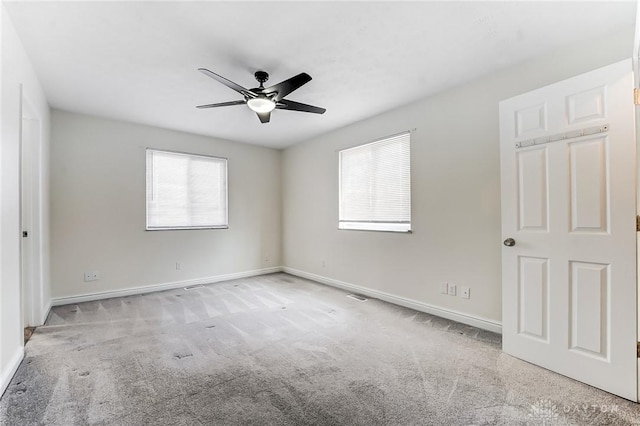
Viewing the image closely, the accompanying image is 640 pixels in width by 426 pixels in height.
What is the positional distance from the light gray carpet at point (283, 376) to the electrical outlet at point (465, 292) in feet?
1.10

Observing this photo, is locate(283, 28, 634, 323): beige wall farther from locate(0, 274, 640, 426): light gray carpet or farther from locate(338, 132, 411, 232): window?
locate(0, 274, 640, 426): light gray carpet

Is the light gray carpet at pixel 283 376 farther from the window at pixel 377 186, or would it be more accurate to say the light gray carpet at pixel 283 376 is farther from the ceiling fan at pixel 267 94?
the ceiling fan at pixel 267 94

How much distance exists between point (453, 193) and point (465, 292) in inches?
41.7

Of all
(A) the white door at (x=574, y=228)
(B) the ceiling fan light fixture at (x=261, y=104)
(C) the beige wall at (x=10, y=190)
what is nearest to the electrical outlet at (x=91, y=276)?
(C) the beige wall at (x=10, y=190)

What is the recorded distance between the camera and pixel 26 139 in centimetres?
303

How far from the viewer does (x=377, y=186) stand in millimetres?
4043

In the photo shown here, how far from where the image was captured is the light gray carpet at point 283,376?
65.1 inches

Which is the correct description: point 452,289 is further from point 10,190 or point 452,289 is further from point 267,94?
point 10,190

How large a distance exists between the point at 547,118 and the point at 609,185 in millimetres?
626

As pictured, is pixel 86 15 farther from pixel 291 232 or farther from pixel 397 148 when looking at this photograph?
pixel 291 232

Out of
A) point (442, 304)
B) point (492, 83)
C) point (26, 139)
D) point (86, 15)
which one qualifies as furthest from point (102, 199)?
point (492, 83)

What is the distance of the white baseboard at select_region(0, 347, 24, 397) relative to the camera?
185cm

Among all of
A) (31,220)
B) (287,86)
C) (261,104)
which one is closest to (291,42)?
(287,86)

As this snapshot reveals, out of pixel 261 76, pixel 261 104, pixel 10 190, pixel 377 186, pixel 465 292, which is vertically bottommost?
pixel 465 292
